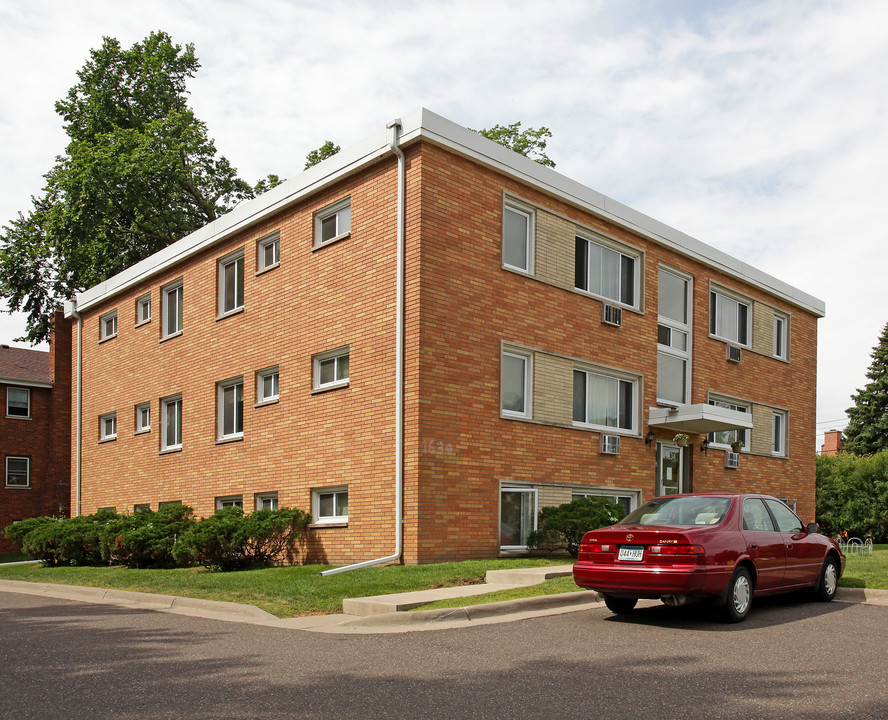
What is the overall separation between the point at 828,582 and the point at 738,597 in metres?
2.51

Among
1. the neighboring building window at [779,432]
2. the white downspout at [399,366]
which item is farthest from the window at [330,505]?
the neighboring building window at [779,432]

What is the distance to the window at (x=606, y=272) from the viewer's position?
1961 centimetres

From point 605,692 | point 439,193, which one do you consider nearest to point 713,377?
point 439,193

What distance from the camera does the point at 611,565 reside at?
382 inches

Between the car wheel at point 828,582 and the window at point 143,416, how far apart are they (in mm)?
18167

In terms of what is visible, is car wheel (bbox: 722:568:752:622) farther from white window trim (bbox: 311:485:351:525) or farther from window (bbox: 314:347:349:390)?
window (bbox: 314:347:349:390)

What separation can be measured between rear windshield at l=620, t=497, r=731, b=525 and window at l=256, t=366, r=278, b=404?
10855 millimetres

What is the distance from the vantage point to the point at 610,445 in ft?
63.8

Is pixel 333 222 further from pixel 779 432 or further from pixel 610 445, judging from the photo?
pixel 779 432

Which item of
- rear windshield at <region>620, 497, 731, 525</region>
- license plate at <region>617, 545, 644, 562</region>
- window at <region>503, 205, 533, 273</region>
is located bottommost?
license plate at <region>617, 545, 644, 562</region>

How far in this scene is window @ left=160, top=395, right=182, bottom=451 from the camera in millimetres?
23156

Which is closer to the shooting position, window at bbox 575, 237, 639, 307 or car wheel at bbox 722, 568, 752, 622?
car wheel at bbox 722, 568, 752, 622

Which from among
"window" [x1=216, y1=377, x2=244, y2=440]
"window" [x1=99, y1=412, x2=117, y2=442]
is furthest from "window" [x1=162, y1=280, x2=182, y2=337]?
"window" [x1=99, y1=412, x2=117, y2=442]

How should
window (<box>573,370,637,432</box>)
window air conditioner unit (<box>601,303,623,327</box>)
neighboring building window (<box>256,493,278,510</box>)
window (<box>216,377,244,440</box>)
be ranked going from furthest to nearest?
window (<box>216,377,244,440</box>), window air conditioner unit (<box>601,303,623,327</box>), neighboring building window (<box>256,493,278,510</box>), window (<box>573,370,637,432</box>)
